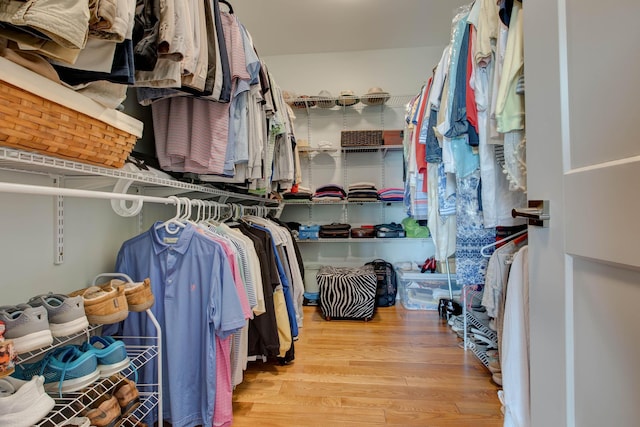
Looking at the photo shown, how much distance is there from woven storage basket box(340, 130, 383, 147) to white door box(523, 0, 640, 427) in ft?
8.14

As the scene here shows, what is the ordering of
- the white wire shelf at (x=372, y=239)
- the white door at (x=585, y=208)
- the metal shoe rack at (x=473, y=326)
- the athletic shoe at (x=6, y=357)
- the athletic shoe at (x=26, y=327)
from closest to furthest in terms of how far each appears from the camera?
the white door at (x=585, y=208) < the athletic shoe at (x=6, y=357) < the athletic shoe at (x=26, y=327) < the metal shoe rack at (x=473, y=326) < the white wire shelf at (x=372, y=239)

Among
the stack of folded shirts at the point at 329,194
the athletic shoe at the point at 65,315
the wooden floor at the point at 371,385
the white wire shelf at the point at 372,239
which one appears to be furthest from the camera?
the stack of folded shirts at the point at 329,194

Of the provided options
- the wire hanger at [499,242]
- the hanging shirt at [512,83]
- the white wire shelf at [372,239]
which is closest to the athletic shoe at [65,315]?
the hanging shirt at [512,83]

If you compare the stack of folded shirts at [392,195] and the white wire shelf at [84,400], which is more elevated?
the stack of folded shirts at [392,195]

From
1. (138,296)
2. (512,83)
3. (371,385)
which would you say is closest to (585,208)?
(512,83)

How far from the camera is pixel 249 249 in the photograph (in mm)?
1576

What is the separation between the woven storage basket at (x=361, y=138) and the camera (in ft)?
10.5

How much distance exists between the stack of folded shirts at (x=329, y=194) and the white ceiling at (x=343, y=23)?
1.49 metres

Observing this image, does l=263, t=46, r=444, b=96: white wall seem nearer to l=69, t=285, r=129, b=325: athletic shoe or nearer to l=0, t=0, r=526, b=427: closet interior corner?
l=0, t=0, r=526, b=427: closet interior corner

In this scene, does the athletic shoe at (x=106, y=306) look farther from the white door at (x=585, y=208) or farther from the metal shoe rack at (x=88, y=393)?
the white door at (x=585, y=208)

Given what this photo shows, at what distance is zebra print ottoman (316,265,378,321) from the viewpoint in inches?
107

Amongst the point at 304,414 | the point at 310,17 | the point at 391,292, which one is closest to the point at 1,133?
the point at 304,414

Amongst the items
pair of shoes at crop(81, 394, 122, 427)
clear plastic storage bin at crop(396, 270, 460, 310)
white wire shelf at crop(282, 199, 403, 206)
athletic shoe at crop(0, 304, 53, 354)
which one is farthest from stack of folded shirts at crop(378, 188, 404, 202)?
athletic shoe at crop(0, 304, 53, 354)

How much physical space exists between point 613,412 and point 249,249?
1361 millimetres
